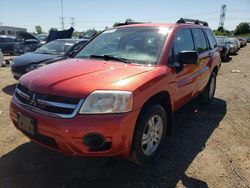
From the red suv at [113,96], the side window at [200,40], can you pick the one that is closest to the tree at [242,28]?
the side window at [200,40]

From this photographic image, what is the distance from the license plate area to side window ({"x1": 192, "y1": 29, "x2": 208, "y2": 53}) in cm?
329

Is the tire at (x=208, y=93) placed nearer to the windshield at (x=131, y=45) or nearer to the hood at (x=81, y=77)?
the windshield at (x=131, y=45)

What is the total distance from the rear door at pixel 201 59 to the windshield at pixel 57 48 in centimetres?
437

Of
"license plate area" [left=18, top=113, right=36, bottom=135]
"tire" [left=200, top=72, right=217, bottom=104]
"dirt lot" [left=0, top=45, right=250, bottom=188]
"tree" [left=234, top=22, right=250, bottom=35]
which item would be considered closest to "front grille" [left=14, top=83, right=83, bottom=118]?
"license plate area" [left=18, top=113, right=36, bottom=135]

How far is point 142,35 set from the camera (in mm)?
3883

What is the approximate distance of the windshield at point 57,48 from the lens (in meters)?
8.19

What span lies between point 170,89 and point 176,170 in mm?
1039

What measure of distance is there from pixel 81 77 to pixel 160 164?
1510 millimetres

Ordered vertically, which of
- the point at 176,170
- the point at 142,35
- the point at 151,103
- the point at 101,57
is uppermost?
the point at 142,35

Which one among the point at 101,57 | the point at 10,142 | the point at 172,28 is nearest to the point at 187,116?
the point at 172,28

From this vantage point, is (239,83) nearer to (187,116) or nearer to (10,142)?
(187,116)

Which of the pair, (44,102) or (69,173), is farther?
(69,173)

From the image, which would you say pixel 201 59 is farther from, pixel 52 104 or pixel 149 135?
pixel 52 104

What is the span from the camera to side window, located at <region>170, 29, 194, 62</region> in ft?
12.3
